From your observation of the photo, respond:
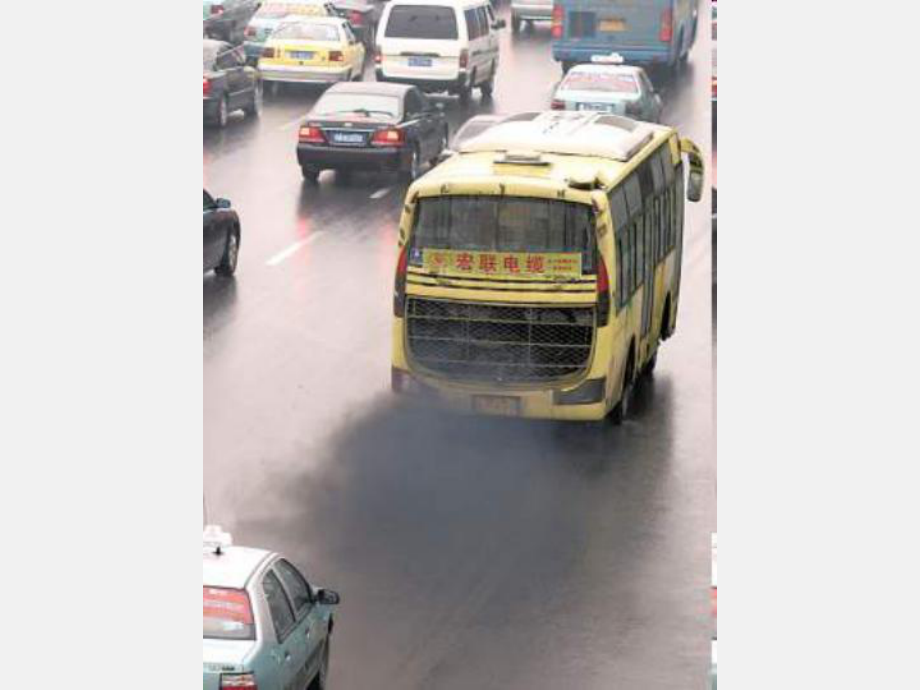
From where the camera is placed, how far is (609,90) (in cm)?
1644

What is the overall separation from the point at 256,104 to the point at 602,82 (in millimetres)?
2019

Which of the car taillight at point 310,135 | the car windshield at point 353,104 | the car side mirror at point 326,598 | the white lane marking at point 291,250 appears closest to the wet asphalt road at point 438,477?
the white lane marking at point 291,250

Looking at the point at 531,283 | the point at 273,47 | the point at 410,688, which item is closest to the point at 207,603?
the point at 410,688

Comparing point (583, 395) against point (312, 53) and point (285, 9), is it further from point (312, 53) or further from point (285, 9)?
point (285, 9)

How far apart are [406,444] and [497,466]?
52cm

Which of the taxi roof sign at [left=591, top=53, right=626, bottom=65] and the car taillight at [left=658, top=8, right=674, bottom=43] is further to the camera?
the taxi roof sign at [left=591, top=53, right=626, bottom=65]

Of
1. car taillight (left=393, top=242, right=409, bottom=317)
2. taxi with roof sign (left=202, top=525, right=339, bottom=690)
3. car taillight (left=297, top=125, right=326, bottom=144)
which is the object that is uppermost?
car taillight (left=297, top=125, right=326, bottom=144)

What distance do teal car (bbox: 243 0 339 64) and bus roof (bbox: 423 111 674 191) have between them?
1.48 m

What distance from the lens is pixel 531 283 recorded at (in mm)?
15844

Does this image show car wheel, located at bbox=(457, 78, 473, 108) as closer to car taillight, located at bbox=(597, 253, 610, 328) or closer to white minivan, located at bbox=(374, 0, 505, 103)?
white minivan, located at bbox=(374, 0, 505, 103)

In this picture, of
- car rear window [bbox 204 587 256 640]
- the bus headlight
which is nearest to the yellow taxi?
the bus headlight

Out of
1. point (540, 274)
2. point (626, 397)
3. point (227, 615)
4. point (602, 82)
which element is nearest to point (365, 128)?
point (602, 82)

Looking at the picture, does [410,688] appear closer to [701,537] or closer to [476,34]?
[701,537]

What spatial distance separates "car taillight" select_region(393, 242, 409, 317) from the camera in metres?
16.1
